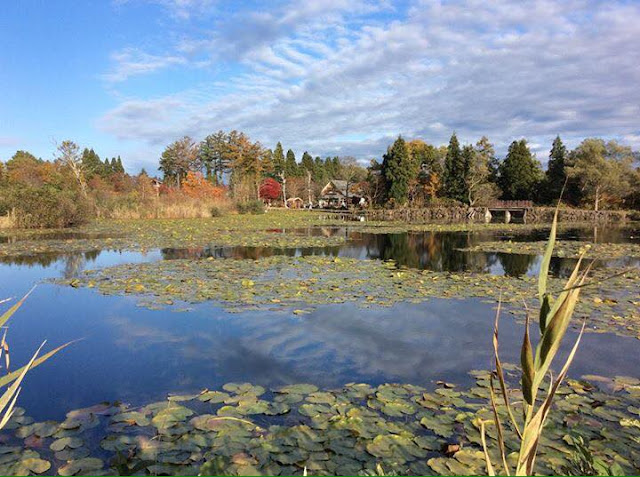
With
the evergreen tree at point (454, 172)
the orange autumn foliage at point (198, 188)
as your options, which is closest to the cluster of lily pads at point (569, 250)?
the evergreen tree at point (454, 172)

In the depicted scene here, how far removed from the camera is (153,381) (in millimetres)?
4207

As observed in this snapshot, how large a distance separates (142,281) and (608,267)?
452 inches

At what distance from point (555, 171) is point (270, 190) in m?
38.7

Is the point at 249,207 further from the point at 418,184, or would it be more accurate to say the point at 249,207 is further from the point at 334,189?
the point at 334,189

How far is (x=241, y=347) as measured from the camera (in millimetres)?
5152

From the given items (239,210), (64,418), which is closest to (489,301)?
(64,418)

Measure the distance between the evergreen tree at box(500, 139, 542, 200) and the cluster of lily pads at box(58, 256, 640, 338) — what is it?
129 ft

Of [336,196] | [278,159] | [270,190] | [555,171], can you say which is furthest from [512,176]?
[278,159]

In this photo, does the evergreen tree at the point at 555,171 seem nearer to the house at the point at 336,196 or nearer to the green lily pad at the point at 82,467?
the house at the point at 336,196

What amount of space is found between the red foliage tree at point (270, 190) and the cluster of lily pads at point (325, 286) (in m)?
54.7

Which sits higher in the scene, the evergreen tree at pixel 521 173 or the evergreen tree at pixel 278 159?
the evergreen tree at pixel 278 159

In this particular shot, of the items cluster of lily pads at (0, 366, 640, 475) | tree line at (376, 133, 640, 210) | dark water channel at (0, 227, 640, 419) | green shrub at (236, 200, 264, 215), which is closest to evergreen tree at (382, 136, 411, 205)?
tree line at (376, 133, 640, 210)

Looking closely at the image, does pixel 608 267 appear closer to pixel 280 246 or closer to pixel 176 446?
pixel 280 246

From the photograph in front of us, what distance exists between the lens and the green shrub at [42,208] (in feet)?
66.4
